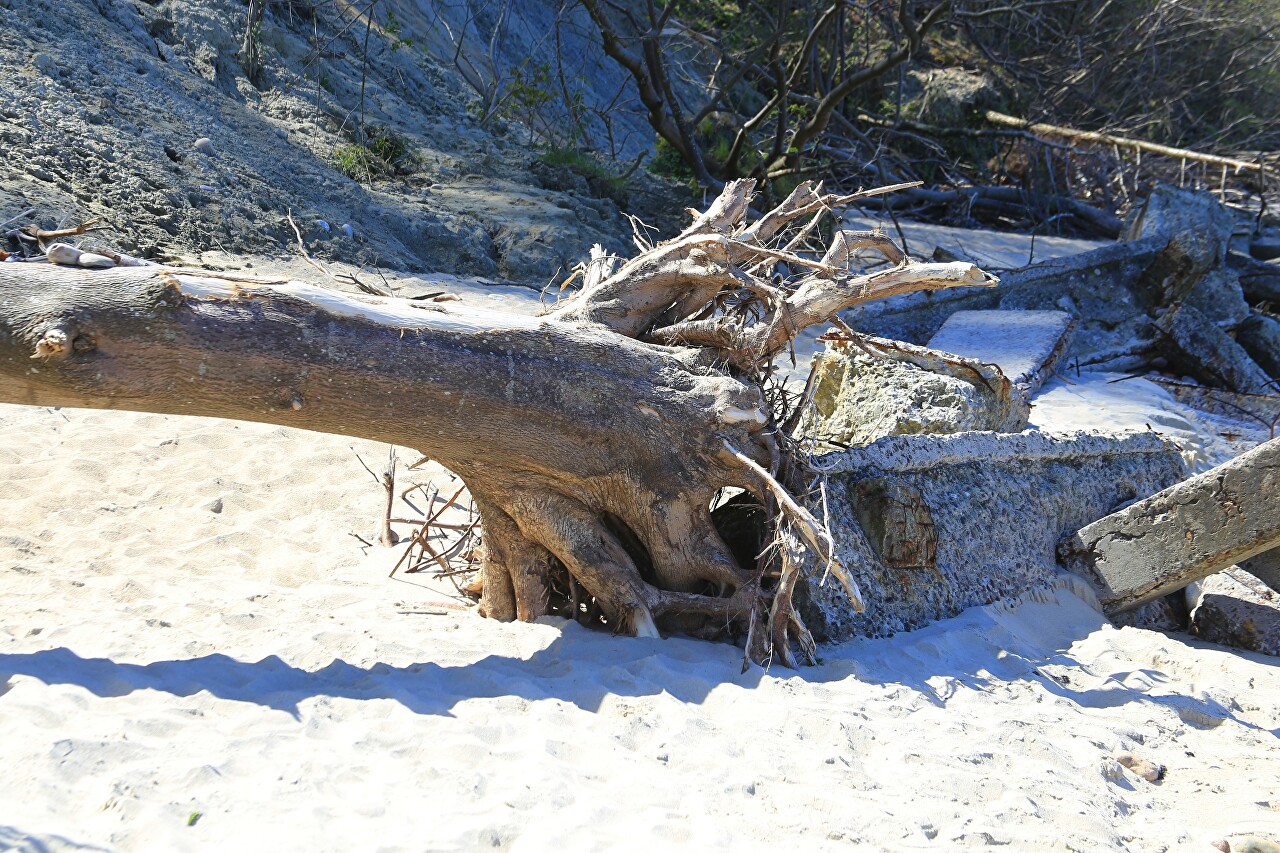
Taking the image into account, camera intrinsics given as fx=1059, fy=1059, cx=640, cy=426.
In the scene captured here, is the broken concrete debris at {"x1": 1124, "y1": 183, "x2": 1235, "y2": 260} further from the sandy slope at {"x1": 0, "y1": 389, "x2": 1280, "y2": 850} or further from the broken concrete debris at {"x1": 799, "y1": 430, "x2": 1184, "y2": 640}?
the sandy slope at {"x1": 0, "y1": 389, "x2": 1280, "y2": 850}

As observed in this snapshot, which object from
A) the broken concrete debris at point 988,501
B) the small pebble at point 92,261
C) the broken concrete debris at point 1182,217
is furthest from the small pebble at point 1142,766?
the broken concrete debris at point 1182,217

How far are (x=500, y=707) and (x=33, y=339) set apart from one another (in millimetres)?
1630

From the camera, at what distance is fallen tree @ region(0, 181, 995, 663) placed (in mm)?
3027

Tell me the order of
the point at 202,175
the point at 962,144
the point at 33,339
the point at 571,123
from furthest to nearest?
the point at 962,144, the point at 571,123, the point at 202,175, the point at 33,339

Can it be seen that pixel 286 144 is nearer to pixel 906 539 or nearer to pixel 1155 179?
pixel 906 539

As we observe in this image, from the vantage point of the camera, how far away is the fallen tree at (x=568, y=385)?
3027 millimetres

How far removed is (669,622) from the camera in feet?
12.5

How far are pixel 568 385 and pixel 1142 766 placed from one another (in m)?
2.13

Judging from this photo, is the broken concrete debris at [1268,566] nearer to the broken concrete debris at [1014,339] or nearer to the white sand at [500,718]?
the white sand at [500,718]

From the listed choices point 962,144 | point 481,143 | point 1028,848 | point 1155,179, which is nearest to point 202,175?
point 481,143

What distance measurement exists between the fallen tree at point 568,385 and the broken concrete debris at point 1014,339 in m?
2.88

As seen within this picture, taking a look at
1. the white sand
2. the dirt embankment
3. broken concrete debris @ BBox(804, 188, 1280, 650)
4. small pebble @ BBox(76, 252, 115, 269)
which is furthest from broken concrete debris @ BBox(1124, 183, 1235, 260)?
small pebble @ BBox(76, 252, 115, 269)

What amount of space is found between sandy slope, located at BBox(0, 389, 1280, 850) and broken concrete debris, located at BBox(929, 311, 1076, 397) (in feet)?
8.43

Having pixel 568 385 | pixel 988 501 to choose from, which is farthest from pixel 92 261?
pixel 988 501
